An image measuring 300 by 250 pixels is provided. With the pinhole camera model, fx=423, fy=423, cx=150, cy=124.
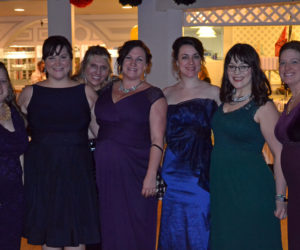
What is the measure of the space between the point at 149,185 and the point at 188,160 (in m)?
0.32

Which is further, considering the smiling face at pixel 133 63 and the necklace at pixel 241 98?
the smiling face at pixel 133 63

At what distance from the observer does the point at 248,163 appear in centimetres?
245

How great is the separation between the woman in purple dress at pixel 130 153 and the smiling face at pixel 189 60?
233 mm

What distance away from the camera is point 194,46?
2791 mm

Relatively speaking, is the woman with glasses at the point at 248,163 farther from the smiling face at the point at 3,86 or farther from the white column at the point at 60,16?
the white column at the point at 60,16

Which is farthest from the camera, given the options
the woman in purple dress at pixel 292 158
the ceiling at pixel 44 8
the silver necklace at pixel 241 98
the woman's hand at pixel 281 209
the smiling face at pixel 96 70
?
the ceiling at pixel 44 8

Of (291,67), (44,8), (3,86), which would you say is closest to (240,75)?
(291,67)

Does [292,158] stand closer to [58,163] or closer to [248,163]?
[248,163]

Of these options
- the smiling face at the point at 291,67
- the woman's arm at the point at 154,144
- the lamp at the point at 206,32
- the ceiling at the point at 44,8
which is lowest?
the woman's arm at the point at 154,144

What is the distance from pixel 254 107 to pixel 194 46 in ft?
2.08

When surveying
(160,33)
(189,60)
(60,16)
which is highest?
(60,16)

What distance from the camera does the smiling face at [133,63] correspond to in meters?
2.71

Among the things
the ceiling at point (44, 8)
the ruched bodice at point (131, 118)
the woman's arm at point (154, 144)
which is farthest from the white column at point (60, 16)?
the woman's arm at point (154, 144)

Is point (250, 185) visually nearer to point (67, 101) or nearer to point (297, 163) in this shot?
point (297, 163)
